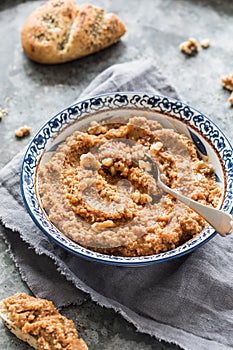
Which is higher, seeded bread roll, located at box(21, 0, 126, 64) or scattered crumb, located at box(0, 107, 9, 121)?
seeded bread roll, located at box(21, 0, 126, 64)

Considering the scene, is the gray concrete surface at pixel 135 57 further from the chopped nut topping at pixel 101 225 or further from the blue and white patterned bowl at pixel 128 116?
the chopped nut topping at pixel 101 225

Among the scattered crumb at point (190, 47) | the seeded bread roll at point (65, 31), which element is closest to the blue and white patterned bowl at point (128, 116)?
the seeded bread roll at point (65, 31)

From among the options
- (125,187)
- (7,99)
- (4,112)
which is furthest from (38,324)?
(7,99)

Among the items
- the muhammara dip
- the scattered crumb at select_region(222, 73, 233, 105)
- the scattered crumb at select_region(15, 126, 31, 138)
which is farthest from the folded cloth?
the scattered crumb at select_region(222, 73, 233, 105)

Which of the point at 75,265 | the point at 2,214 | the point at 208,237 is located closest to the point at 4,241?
the point at 2,214

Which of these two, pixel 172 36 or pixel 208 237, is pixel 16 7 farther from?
pixel 208 237

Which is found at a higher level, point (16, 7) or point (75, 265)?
point (16, 7)

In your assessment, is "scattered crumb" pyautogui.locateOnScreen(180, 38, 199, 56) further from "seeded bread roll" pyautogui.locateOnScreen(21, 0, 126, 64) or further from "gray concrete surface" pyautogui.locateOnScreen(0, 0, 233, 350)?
"seeded bread roll" pyautogui.locateOnScreen(21, 0, 126, 64)
